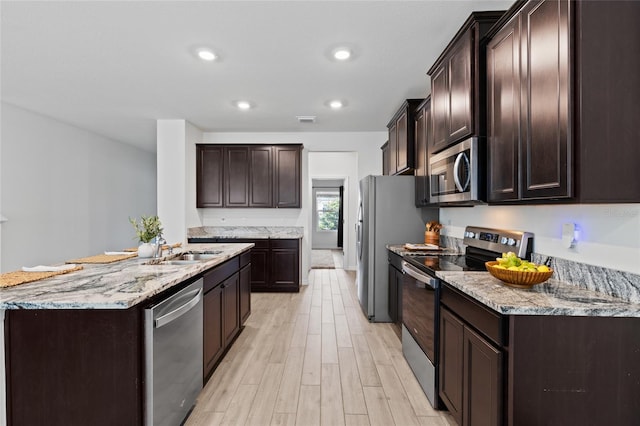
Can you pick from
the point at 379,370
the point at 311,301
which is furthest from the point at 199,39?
the point at 311,301

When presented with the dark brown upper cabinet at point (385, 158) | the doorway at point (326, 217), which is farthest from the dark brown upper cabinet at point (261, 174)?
the doorway at point (326, 217)

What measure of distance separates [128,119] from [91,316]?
424cm

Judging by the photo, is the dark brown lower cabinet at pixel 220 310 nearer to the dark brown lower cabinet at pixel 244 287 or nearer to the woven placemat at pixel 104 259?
the dark brown lower cabinet at pixel 244 287

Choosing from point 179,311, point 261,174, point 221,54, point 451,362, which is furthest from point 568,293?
point 261,174

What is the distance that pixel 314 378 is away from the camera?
250 centimetres

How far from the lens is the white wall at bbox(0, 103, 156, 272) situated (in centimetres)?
420

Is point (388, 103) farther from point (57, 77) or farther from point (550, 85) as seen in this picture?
point (57, 77)

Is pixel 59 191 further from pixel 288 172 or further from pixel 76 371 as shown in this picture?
pixel 76 371

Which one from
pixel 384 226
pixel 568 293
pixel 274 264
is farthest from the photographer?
pixel 274 264

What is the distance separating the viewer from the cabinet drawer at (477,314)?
1363 mm

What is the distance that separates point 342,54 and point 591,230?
7.07ft

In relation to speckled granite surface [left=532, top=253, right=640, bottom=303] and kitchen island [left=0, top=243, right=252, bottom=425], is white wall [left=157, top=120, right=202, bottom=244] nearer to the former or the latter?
kitchen island [left=0, top=243, right=252, bottom=425]

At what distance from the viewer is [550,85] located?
1.46 m

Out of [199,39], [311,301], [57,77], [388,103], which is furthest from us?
[311,301]
